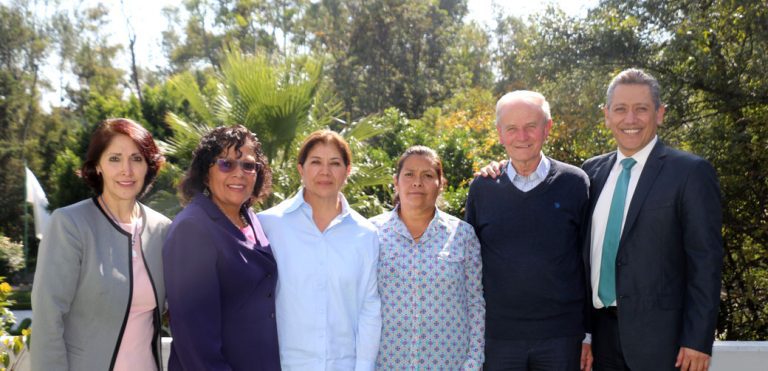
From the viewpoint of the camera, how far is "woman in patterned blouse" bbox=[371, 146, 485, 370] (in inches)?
139

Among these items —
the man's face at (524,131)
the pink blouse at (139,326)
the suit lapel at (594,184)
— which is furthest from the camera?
the man's face at (524,131)

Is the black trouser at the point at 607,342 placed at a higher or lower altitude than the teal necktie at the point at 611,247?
lower

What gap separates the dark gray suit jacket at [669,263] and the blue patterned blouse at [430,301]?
762mm

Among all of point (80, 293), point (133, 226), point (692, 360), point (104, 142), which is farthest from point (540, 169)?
point (80, 293)

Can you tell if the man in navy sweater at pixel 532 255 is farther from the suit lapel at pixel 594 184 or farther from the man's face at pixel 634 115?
the man's face at pixel 634 115

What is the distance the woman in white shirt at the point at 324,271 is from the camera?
3.37 metres

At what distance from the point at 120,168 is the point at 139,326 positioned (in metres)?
0.74

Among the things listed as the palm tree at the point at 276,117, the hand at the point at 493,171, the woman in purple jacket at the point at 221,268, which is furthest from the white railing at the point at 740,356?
the palm tree at the point at 276,117

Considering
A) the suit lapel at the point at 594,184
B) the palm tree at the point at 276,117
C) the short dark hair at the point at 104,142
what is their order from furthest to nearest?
the palm tree at the point at 276,117, the suit lapel at the point at 594,184, the short dark hair at the point at 104,142

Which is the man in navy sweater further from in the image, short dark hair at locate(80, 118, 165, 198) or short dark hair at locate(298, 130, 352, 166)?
short dark hair at locate(80, 118, 165, 198)

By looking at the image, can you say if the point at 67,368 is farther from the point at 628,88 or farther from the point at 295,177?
the point at 295,177

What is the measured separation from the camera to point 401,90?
24.8m

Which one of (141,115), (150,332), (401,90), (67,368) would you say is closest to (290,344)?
(150,332)

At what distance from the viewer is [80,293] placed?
307 cm
